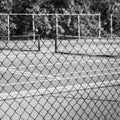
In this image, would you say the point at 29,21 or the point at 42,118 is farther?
the point at 29,21

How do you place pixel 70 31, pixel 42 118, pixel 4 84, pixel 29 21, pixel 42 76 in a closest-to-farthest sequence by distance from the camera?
pixel 42 118, pixel 4 84, pixel 42 76, pixel 29 21, pixel 70 31

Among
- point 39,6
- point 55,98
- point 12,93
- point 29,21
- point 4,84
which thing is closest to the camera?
point 55,98

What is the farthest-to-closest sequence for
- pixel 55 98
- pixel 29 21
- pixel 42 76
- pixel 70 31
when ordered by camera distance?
pixel 70 31 → pixel 29 21 → pixel 42 76 → pixel 55 98

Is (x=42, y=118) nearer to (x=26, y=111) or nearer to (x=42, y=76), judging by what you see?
(x=26, y=111)

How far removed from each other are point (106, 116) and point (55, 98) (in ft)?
5.79

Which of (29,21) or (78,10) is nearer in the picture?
(29,21)

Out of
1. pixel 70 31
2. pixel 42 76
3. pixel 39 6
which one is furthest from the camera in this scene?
pixel 39 6

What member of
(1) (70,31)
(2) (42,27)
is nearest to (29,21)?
(2) (42,27)

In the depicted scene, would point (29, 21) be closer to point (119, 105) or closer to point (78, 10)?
point (78, 10)

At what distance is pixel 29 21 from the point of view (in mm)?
29250

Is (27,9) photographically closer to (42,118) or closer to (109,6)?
(109,6)

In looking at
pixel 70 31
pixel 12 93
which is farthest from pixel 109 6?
pixel 12 93

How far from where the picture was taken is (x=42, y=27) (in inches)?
1212

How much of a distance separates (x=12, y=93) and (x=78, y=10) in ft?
85.5
